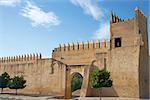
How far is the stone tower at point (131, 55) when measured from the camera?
19172mm

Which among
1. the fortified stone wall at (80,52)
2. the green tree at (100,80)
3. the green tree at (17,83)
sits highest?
the fortified stone wall at (80,52)

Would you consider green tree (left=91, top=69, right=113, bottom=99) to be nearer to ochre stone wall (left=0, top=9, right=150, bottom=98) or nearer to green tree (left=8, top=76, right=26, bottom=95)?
ochre stone wall (left=0, top=9, right=150, bottom=98)

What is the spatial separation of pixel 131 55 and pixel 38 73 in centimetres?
1097

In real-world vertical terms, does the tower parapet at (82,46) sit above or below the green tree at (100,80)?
above

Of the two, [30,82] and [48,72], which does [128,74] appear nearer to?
[48,72]

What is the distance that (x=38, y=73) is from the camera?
2603cm

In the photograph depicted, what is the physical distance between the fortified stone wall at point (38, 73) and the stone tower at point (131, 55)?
5.88 m

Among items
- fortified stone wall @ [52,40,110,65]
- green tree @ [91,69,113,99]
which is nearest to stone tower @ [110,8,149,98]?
green tree @ [91,69,113,99]

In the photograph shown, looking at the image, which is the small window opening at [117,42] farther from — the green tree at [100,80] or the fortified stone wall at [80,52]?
the green tree at [100,80]

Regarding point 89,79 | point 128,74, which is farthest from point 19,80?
point 128,74

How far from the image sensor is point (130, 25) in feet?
67.7

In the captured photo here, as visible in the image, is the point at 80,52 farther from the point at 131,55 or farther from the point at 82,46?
the point at 131,55

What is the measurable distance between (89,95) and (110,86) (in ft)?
7.04

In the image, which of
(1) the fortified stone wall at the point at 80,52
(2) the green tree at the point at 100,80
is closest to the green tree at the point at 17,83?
(1) the fortified stone wall at the point at 80,52
